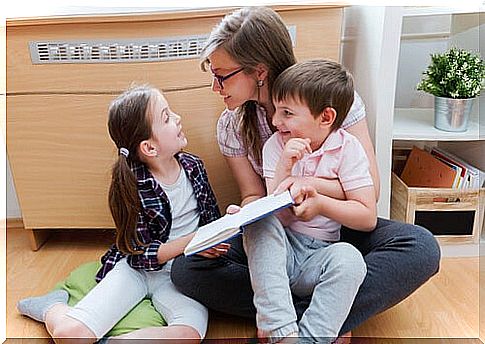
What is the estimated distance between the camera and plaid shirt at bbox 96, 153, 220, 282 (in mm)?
1297

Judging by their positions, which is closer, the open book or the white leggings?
the open book

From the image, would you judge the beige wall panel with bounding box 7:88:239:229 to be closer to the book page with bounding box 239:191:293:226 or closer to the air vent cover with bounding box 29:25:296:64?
the air vent cover with bounding box 29:25:296:64

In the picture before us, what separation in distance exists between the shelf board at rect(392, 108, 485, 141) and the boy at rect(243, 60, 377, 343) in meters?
0.37

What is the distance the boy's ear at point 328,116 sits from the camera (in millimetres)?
1163

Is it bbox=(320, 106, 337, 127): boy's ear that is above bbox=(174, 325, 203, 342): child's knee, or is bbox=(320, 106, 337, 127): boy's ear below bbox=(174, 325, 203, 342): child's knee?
above

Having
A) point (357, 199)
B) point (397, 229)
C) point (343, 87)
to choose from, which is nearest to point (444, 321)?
point (397, 229)

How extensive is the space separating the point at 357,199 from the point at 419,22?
0.76 meters

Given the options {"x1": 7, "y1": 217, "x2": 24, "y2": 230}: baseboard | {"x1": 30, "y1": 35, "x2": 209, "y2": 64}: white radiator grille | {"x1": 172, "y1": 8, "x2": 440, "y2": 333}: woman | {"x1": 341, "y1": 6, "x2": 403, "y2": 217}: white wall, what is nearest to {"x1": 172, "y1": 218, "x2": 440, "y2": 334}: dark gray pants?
{"x1": 172, "y1": 8, "x2": 440, "y2": 333}: woman

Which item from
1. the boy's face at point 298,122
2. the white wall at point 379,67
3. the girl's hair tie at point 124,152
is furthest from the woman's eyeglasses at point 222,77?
the white wall at point 379,67

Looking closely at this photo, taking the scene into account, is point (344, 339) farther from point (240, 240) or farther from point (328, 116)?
point (328, 116)

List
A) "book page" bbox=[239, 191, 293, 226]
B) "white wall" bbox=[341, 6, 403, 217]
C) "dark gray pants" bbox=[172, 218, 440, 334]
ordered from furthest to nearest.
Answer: "white wall" bbox=[341, 6, 403, 217] < "dark gray pants" bbox=[172, 218, 440, 334] < "book page" bbox=[239, 191, 293, 226]

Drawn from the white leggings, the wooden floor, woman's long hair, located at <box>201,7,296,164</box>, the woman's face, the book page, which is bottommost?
the wooden floor

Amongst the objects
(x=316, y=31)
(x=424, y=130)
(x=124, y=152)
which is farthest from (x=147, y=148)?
(x=424, y=130)

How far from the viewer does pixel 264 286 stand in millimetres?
1074
